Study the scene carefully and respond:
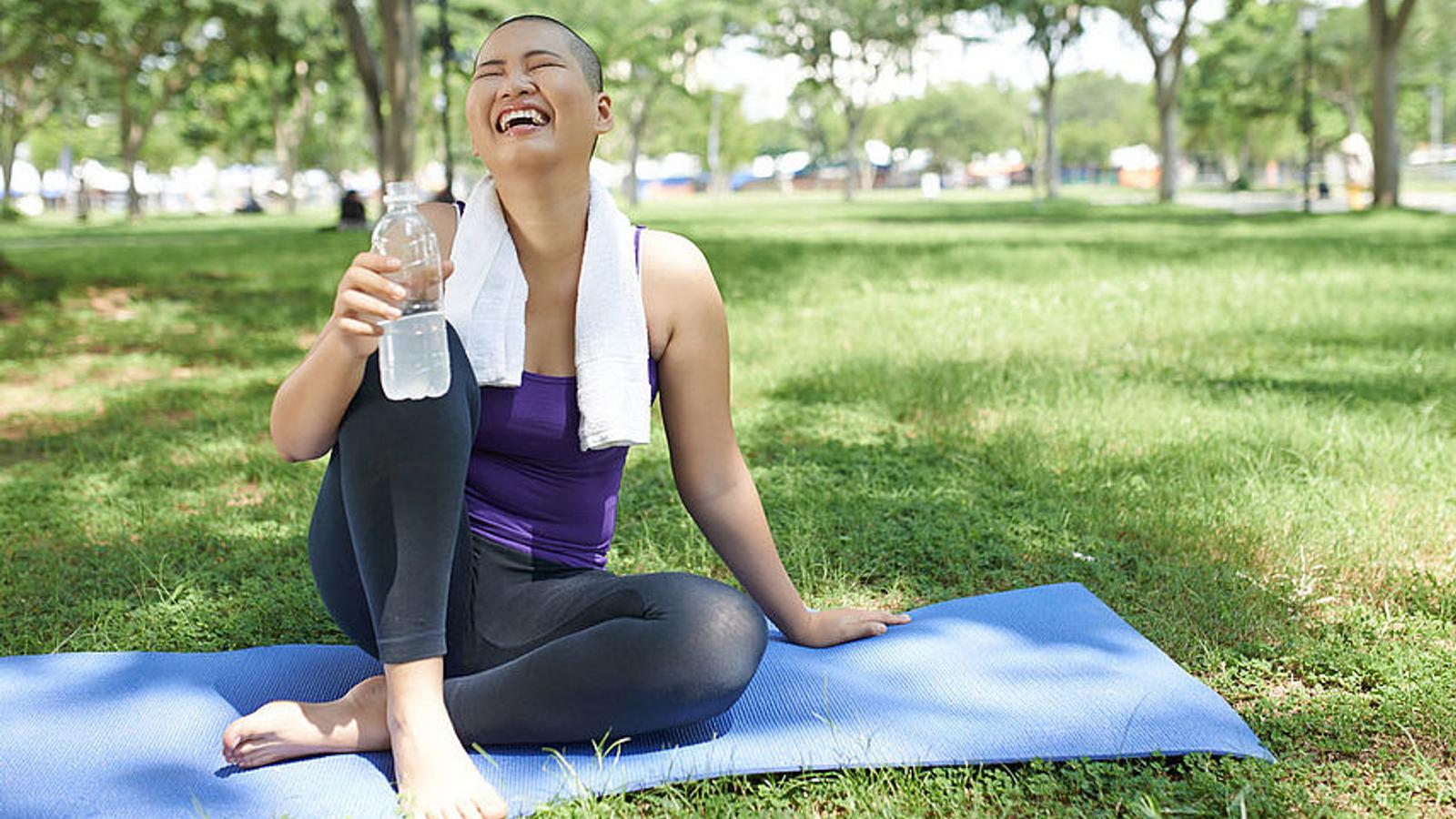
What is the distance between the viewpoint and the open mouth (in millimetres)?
2354

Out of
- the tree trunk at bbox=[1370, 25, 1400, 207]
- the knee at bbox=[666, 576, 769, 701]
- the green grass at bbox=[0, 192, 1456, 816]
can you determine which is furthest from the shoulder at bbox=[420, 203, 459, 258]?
the tree trunk at bbox=[1370, 25, 1400, 207]

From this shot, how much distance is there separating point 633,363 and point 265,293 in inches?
385

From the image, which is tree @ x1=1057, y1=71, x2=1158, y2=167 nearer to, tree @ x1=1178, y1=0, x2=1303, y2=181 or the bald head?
tree @ x1=1178, y1=0, x2=1303, y2=181

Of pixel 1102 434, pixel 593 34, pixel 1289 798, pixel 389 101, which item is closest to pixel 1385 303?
pixel 1102 434

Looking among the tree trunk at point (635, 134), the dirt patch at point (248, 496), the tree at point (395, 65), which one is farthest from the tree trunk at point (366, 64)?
the tree trunk at point (635, 134)

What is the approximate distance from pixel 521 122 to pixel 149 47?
33823 mm

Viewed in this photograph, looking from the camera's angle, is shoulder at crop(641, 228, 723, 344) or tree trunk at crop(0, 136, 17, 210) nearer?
shoulder at crop(641, 228, 723, 344)

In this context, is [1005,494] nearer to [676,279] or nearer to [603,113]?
[676,279]

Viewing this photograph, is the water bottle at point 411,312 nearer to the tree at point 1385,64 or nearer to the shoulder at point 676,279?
the shoulder at point 676,279

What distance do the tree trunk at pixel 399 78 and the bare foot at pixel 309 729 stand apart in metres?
15.2

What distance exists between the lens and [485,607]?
253cm

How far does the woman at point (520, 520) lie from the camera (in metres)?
2.19

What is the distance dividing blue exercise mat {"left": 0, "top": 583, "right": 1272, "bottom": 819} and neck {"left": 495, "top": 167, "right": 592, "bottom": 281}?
3.08ft

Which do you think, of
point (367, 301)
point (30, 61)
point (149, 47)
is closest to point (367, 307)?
point (367, 301)
